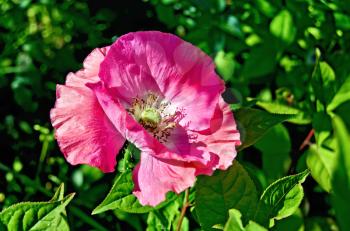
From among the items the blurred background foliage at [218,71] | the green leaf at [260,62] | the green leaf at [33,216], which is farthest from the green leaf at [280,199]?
the green leaf at [260,62]

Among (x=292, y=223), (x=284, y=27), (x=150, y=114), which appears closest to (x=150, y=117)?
(x=150, y=114)

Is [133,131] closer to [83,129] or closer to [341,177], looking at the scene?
[83,129]

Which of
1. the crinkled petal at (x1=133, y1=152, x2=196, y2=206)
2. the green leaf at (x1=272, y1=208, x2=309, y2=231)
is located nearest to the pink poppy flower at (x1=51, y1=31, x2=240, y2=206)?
the crinkled petal at (x1=133, y1=152, x2=196, y2=206)

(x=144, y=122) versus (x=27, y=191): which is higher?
(x=144, y=122)

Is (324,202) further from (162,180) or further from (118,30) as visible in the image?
(162,180)

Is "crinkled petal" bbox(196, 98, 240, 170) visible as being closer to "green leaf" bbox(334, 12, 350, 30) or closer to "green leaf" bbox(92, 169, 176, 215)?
"green leaf" bbox(92, 169, 176, 215)

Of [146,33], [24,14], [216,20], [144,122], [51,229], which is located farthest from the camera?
[24,14]

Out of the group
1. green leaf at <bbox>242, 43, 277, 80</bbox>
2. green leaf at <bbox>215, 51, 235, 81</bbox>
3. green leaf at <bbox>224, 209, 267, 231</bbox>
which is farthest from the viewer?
green leaf at <bbox>242, 43, 277, 80</bbox>

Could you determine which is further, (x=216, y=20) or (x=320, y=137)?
(x=216, y=20)

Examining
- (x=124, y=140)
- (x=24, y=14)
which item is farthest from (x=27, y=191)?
(x=124, y=140)
